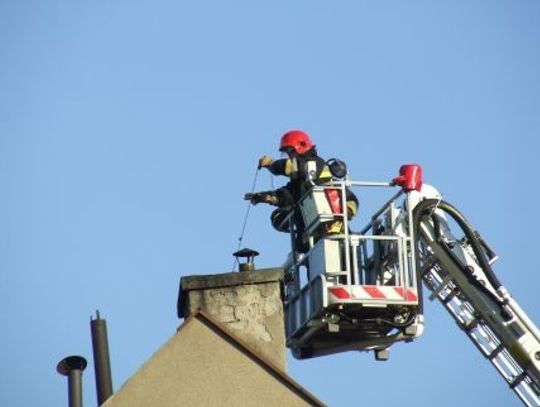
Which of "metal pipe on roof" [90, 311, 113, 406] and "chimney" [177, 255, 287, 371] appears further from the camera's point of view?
"metal pipe on roof" [90, 311, 113, 406]

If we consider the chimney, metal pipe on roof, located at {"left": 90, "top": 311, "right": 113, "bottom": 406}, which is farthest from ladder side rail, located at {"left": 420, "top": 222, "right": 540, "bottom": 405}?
metal pipe on roof, located at {"left": 90, "top": 311, "right": 113, "bottom": 406}

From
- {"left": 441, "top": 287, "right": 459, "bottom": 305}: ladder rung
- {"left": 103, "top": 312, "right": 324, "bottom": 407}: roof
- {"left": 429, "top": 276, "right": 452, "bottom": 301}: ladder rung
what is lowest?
{"left": 103, "top": 312, "right": 324, "bottom": 407}: roof

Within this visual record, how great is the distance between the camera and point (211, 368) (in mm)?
20266

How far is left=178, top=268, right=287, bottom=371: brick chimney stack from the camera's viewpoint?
21.0 metres

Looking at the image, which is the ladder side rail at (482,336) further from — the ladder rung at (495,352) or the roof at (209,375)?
the roof at (209,375)

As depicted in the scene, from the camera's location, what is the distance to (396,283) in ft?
76.6

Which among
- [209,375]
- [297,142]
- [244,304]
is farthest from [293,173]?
[209,375]

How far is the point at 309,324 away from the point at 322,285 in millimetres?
571

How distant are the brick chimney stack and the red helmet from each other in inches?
132

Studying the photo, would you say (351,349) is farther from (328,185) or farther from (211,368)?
(211,368)

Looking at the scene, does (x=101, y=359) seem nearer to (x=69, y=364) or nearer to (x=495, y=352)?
(x=69, y=364)

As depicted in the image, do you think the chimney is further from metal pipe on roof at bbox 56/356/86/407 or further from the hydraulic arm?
the hydraulic arm

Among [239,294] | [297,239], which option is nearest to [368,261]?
[297,239]

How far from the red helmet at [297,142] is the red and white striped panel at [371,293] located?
2036mm
